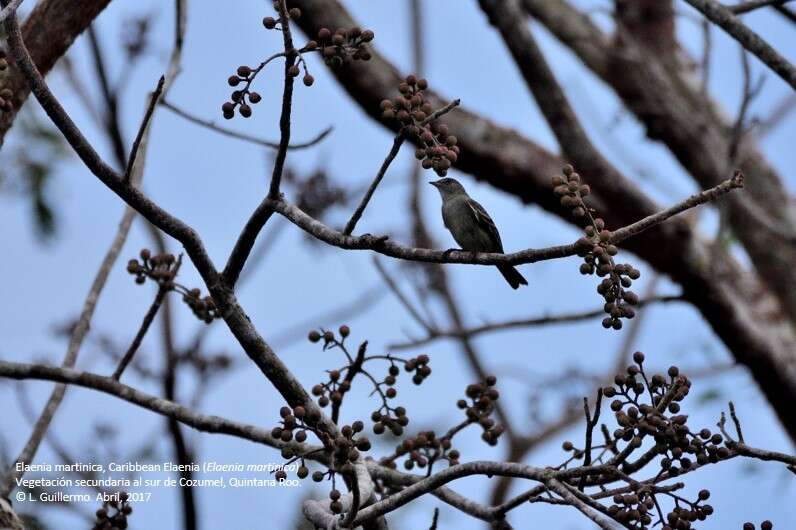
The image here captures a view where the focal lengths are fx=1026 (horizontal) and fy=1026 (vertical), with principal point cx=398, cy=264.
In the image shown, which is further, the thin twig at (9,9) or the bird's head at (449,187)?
the bird's head at (449,187)

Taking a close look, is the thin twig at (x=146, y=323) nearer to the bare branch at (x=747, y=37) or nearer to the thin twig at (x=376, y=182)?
the thin twig at (x=376, y=182)

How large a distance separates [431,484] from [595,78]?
7039 mm

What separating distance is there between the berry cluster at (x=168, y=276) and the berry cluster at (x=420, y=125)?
170 centimetres

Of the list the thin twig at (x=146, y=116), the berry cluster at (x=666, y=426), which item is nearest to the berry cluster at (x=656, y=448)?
the berry cluster at (x=666, y=426)

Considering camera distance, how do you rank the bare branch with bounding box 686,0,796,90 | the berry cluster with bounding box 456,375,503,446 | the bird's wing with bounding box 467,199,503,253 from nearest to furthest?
1. the berry cluster with bounding box 456,375,503,446
2. the bare branch with bounding box 686,0,796,90
3. the bird's wing with bounding box 467,199,503,253

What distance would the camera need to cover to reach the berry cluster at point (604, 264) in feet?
9.07

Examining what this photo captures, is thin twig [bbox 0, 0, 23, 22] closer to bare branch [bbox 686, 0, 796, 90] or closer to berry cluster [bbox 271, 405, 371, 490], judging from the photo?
berry cluster [bbox 271, 405, 371, 490]

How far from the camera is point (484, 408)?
4.21 m

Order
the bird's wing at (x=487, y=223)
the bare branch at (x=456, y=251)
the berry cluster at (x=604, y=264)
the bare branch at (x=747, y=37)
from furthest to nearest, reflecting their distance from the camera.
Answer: the bird's wing at (x=487, y=223) < the bare branch at (x=747, y=37) < the bare branch at (x=456, y=251) < the berry cluster at (x=604, y=264)

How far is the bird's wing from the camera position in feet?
16.8

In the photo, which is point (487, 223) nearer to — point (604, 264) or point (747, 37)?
point (747, 37)

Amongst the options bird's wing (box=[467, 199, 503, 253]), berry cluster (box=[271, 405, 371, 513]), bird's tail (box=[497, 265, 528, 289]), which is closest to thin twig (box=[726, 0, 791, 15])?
bird's wing (box=[467, 199, 503, 253])

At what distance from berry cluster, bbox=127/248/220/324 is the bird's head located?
1.60 m

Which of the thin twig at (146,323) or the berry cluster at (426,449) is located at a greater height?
the thin twig at (146,323)
